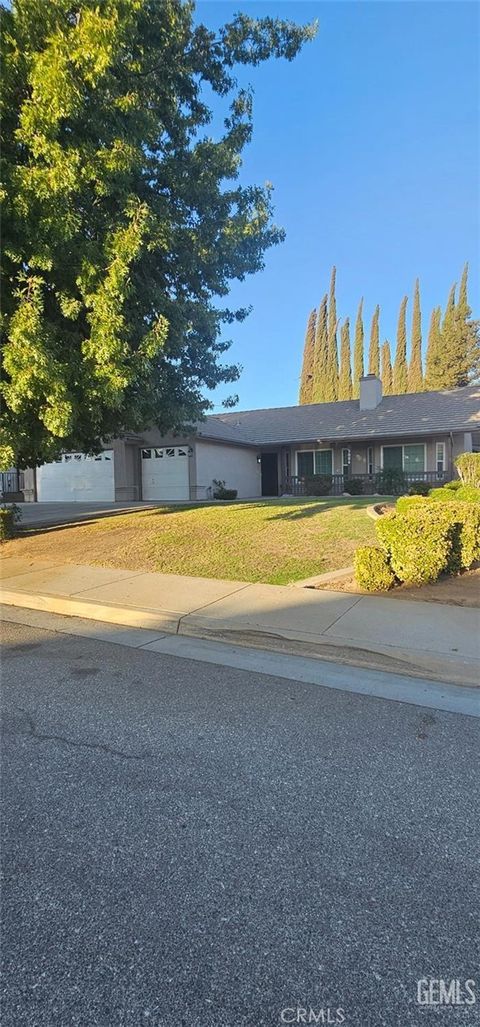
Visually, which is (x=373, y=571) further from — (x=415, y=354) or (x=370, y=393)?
(x=415, y=354)

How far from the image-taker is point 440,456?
21.9 meters

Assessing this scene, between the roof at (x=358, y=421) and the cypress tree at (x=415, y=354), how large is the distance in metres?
19.9

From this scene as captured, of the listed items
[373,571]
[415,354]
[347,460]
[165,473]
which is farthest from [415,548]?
[415,354]

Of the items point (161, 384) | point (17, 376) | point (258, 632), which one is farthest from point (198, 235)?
point (258, 632)

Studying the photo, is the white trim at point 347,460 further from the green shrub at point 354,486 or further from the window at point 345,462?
the green shrub at point 354,486

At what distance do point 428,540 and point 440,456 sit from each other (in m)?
16.4

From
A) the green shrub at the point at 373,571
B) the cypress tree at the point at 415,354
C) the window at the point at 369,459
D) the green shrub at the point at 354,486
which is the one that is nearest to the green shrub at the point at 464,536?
the green shrub at the point at 373,571

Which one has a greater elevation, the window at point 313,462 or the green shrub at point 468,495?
the window at point 313,462

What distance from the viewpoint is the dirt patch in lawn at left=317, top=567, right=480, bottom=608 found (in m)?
6.52

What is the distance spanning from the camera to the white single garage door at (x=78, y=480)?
78.8 feet

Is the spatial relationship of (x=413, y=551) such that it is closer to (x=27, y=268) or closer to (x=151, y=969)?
(x=151, y=969)

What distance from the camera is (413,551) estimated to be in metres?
6.87

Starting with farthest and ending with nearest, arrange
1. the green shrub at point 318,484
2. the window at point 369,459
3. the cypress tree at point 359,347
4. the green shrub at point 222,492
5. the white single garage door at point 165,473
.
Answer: the cypress tree at point 359,347 < the window at point 369,459 < the green shrub at point 318,484 < the white single garage door at point 165,473 < the green shrub at point 222,492

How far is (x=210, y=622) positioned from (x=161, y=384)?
5875 mm
